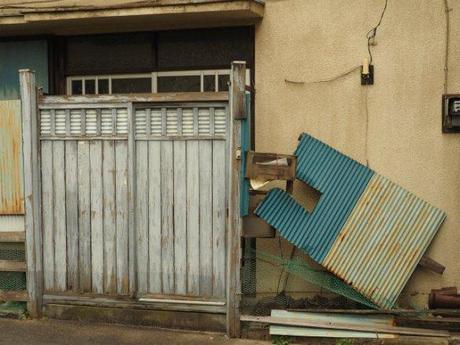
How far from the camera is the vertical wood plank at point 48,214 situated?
23.5 ft

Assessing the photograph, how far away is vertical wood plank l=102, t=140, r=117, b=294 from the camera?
23.0ft

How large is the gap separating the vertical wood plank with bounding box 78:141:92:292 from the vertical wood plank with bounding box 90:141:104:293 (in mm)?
50

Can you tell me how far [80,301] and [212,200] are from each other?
6.65ft

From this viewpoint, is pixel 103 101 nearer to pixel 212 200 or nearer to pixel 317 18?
pixel 212 200

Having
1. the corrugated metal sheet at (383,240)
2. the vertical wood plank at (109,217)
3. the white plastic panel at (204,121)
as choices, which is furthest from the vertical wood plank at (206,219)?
the corrugated metal sheet at (383,240)

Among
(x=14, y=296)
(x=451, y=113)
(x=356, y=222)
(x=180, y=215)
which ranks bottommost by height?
(x=14, y=296)

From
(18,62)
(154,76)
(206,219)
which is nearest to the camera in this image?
(206,219)

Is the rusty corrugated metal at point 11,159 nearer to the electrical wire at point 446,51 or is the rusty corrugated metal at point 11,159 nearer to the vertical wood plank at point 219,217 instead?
the vertical wood plank at point 219,217

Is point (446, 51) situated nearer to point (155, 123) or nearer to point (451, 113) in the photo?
point (451, 113)

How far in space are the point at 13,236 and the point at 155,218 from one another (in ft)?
5.97

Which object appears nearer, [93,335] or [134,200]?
[93,335]

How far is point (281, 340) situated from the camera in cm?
657

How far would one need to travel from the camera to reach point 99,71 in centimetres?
835

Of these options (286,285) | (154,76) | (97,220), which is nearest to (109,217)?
(97,220)
